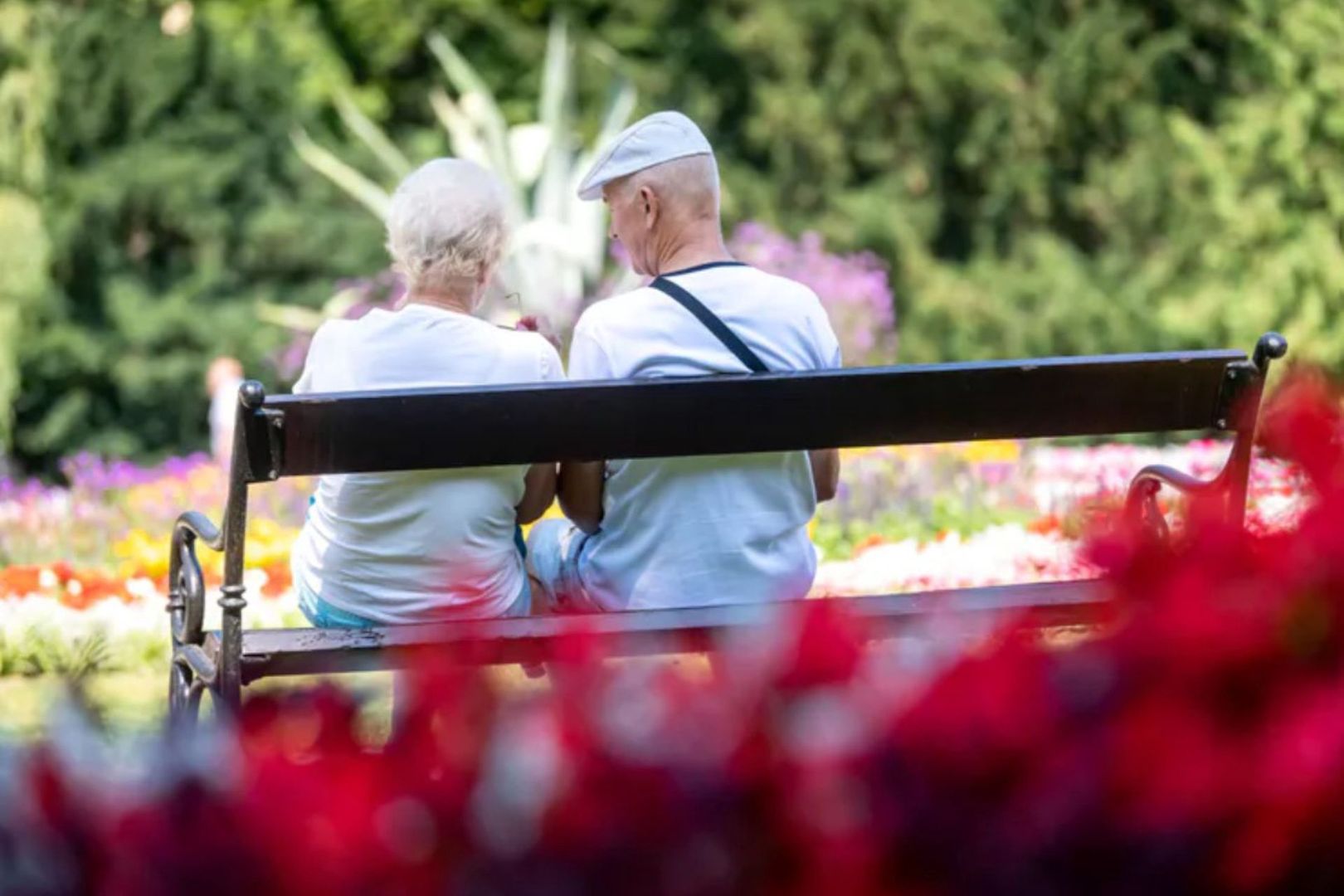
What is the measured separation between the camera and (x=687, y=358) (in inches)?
153

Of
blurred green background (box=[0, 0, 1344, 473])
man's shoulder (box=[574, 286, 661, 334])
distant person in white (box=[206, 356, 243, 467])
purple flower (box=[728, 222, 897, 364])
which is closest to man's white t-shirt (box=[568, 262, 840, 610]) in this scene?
man's shoulder (box=[574, 286, 661, 334])

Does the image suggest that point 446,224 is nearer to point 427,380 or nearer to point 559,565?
point 427,380

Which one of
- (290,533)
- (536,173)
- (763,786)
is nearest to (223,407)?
(290,533)

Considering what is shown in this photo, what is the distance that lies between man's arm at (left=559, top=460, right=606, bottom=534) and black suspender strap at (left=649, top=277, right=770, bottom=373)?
315 millimetres

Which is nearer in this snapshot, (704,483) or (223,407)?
(704,483)

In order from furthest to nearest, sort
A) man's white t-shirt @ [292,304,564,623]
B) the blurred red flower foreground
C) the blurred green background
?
1. the blurred green background
2. man's white t-shirt @ [292,304,564,623]
3. the blurred red flower foreground

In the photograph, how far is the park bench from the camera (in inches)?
144

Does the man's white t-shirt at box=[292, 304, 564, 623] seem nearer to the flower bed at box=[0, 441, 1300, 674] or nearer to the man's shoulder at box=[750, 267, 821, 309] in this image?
the man's shoulder at box=[750, 267, 821, 309]

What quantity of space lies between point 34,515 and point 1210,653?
8.72 m

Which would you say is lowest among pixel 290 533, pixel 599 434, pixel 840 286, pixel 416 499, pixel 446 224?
pixel 290 533

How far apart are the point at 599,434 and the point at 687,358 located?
0.25 meters

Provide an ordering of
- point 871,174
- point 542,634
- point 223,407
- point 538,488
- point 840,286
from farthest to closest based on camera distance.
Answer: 1. point 871,174
2. point 840,286
3. point 223,407
4. point 538,488
5. point 542,634

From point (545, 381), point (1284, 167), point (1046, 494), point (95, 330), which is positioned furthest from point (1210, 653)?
point (95, 330)

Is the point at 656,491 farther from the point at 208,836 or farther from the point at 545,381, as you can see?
the point at 208,836
